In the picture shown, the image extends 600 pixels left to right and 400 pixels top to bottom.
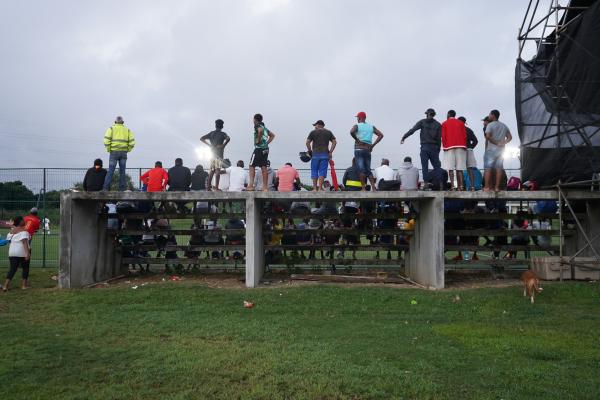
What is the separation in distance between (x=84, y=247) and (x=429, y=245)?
8152 millimetres

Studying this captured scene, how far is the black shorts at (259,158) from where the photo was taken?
1189 cm

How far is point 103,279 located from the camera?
43.3 ft

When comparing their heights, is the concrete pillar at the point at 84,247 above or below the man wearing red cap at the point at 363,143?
below

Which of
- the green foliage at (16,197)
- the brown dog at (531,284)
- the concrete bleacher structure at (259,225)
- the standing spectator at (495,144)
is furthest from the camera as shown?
the green foliage at (16,197)

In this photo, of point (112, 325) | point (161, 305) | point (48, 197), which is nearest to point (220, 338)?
point (112, 325)

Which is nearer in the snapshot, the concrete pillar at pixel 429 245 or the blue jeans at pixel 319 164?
the concrete pillar at pixel 429 245

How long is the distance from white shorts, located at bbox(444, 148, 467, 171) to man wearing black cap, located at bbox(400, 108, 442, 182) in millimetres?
376

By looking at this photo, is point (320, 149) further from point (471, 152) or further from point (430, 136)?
point (471, 152)

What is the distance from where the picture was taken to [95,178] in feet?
41.1

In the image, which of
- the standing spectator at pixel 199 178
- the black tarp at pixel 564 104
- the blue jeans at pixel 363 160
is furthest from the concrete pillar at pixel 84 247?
the black tarp at pixel 564 104

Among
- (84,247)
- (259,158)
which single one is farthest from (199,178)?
(84,247)

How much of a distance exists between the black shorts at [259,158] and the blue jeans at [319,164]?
1116mm

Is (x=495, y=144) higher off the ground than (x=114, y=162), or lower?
higher

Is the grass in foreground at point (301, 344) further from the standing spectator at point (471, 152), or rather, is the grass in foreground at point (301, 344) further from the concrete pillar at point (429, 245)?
the standing spectator at point (471, 152)
